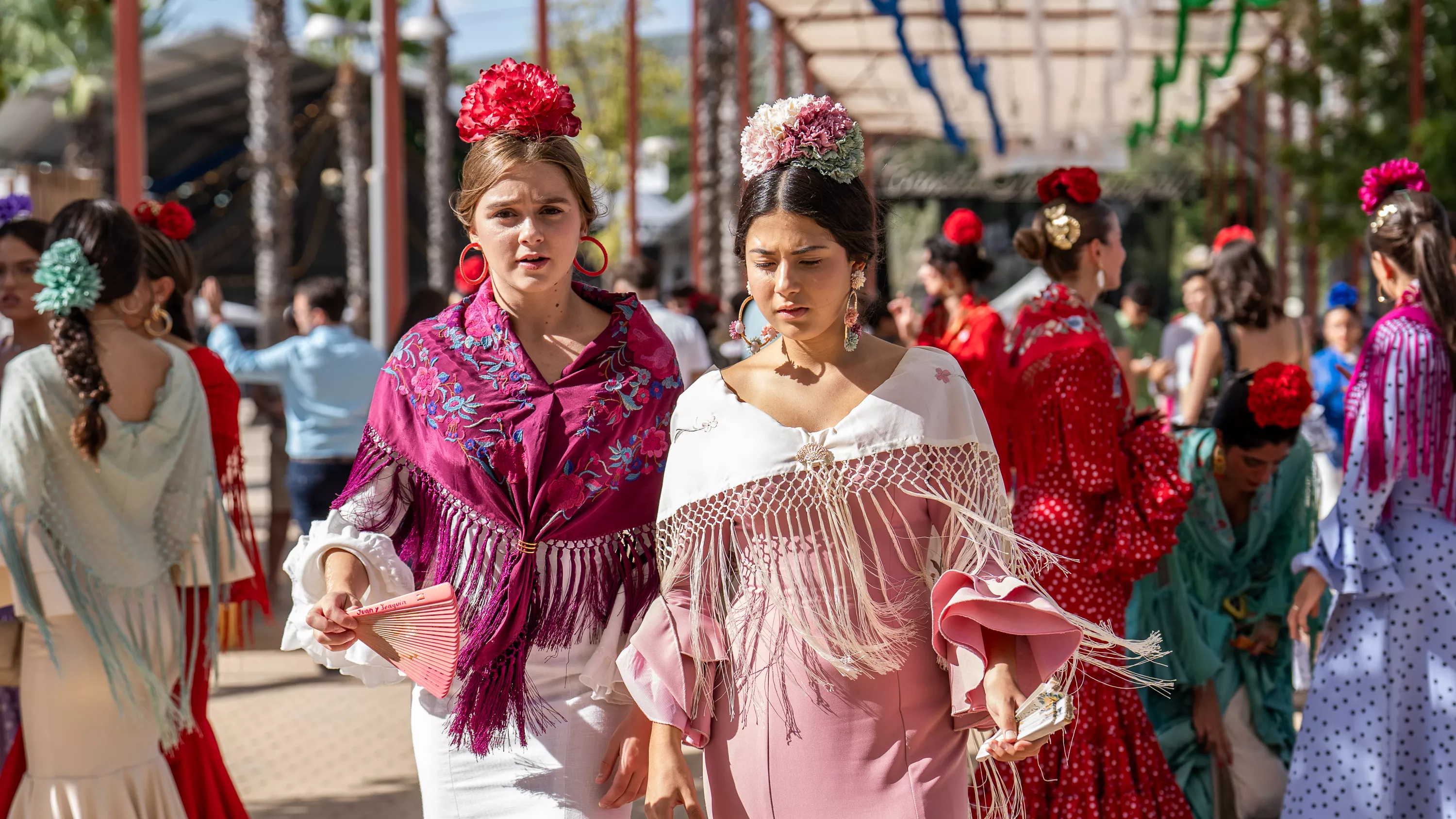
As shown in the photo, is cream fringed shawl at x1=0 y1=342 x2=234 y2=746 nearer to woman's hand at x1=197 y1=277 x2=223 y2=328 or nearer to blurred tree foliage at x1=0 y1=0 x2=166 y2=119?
woman's hand at x1=197 y1=277 x2=223 y2=328

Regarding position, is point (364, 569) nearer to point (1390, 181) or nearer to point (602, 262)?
point (602, 262)

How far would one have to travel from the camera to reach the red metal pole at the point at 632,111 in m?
13.3

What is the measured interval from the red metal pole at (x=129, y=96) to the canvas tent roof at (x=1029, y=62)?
20.4 ft

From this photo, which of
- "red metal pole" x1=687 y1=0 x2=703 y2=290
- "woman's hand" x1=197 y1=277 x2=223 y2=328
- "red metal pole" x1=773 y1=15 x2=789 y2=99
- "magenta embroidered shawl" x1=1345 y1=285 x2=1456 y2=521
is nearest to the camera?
"magenta embroidered shawl" x1=1345 y1=285 x2=1456 y2=521

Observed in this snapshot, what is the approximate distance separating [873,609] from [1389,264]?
2323 mm

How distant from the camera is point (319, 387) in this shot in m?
7.25

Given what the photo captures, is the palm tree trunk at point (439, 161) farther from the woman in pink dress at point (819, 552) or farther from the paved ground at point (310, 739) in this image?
the woman in pink dress at point (819, 552)

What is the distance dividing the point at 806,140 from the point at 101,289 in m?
2.03

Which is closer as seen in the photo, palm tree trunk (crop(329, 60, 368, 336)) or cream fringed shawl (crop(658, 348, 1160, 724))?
cream fringed shawl (crop(658, 348, 1160, 724))

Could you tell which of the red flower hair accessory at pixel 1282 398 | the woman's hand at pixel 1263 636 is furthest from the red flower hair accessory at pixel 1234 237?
the woman's hand at pixel 1263 636

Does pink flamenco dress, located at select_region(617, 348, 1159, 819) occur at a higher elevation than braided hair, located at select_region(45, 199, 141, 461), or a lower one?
lower

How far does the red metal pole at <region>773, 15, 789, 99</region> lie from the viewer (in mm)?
16797

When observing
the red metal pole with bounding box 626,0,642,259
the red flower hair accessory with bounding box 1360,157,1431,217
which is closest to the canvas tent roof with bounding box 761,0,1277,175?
the red metal pole with bounding box 626,0,642,259

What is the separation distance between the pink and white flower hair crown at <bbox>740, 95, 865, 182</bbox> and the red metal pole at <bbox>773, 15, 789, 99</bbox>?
46.4ft
